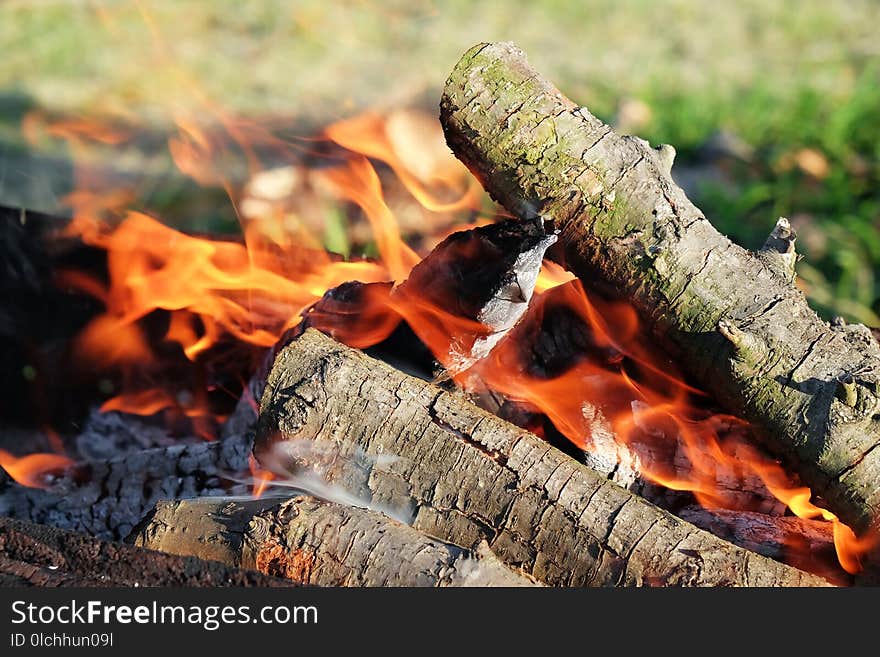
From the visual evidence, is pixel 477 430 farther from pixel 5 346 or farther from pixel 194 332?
pixel 5 346

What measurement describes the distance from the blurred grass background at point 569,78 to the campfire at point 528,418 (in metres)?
2.24

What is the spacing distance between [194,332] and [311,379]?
1170 mm

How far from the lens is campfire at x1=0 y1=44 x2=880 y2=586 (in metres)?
2.00

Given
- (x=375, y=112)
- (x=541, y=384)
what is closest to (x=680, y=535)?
(x=541, y=384)

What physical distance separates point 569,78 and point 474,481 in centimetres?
450

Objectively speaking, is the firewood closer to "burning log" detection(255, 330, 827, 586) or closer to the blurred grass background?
"burning log" detection(255, 330, 827, 586)

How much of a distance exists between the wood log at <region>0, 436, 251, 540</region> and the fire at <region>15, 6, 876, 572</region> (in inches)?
4.5

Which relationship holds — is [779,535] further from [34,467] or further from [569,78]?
[569,78]

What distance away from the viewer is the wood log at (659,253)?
2156 millimetres

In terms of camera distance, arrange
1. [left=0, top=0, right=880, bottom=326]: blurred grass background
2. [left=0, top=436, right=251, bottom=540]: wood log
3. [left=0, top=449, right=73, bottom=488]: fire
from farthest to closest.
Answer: [left=0, top=0, right=880, bottom=326]: blurred grass background → [left=0, top=449, right=73, bottom=488]: fire → [left=0, top=436, right=251, bottom=540]: wood log

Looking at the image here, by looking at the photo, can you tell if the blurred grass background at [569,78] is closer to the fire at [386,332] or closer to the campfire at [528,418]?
the fire at [386,332]

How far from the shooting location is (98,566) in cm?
183

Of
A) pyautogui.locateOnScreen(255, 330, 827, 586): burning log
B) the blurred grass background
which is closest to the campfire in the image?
pyautogui.locateOnScreen(255, 330, 827, 586): burning log

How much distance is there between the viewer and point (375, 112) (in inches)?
223
